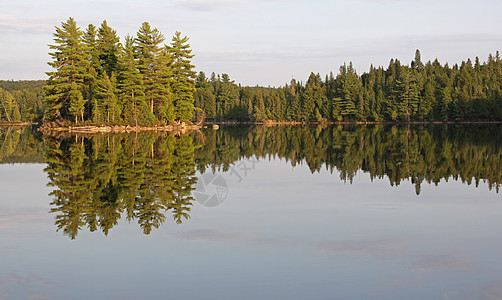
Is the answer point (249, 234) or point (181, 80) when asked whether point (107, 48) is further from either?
point (249, 234)

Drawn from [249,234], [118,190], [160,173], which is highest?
[160,173]

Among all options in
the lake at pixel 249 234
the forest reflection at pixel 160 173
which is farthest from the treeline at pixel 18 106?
the lake at pixel 249 234

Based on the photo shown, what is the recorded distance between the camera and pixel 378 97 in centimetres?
10681

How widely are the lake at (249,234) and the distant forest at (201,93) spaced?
41623 mm

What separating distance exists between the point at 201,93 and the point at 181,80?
54.7 meters

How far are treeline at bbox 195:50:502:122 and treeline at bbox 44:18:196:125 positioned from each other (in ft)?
171

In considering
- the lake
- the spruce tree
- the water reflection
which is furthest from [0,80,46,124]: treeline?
the lake

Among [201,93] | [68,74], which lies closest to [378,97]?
[201,93]

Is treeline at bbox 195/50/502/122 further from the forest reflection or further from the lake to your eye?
the lake

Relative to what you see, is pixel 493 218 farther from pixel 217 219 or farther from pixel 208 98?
pixel 208 98

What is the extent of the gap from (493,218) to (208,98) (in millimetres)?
111690

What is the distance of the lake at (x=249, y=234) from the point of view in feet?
22.5

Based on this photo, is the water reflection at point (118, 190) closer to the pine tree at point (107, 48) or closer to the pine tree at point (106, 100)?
the pine tree at point (106, 100)

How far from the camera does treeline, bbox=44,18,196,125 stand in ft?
186
